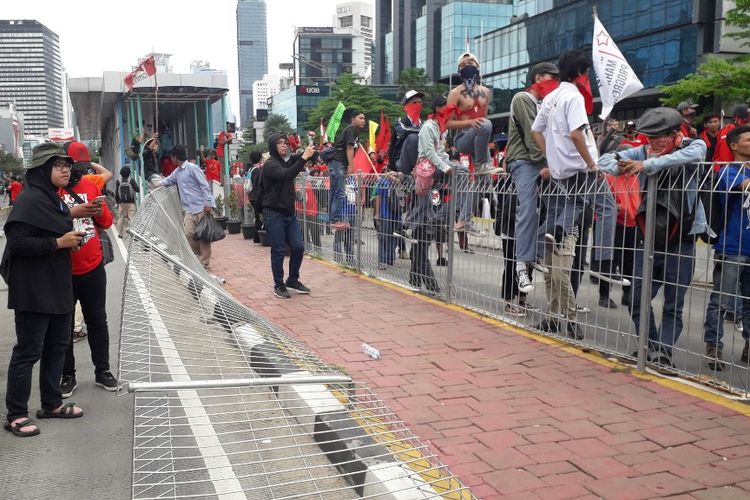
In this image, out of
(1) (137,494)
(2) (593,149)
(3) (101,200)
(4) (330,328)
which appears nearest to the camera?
(1) (137,494)

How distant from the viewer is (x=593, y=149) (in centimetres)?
592

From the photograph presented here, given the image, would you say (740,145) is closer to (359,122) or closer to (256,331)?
(256,331)

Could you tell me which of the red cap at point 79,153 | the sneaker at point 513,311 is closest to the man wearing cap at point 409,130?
the sneaker at point 513,311

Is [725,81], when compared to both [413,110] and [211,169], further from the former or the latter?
[413,110]

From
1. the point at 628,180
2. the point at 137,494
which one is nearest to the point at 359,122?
the point at 628,180

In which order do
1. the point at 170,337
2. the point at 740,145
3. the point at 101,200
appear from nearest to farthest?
the point at 170,337, the point at 101,200, the point at 740,145

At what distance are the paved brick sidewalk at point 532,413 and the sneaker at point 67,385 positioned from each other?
188cm

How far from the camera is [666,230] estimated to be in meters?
4.84

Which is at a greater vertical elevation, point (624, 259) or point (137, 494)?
point (624, 259)

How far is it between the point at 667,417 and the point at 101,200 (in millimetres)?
3966

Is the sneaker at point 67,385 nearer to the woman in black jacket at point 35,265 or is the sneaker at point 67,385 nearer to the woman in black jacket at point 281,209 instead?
the woman in black jacket at point 35,265

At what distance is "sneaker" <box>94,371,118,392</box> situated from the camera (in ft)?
18.2

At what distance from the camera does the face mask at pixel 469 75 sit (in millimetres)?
7562

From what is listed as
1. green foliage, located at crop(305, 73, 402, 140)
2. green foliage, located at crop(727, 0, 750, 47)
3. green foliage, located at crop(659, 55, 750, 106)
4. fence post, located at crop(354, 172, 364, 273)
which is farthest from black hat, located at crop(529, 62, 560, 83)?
green foliage, located at crop(305, 73, 402, 140)
